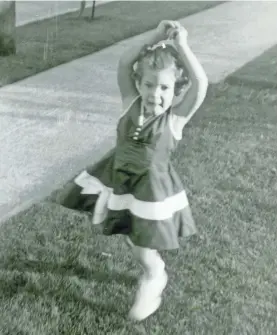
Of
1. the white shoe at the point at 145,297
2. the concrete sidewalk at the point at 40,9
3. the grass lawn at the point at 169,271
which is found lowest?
the concrete sidewalk at the point at 40,9

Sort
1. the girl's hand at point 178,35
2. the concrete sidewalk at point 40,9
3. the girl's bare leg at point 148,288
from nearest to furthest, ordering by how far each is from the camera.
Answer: the girl's hand at point 178,35
the girl's bare leg at point 148,288
the concrete sidewalk at point 40,9

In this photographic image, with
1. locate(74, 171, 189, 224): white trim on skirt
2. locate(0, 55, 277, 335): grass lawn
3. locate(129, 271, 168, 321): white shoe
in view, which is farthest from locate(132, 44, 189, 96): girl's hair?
locate(0, 55, 277, 335): grass lawn

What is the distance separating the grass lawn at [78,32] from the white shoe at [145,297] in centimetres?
377

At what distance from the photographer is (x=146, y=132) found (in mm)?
2549

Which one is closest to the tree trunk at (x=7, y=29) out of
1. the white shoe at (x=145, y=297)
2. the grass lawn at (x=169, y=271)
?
the grass lawn at (x=169, y=271)

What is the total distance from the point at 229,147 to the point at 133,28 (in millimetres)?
2746

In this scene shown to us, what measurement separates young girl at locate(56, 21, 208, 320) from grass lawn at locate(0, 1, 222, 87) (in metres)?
3.74

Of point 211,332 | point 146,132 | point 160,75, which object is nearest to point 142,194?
point 146,132

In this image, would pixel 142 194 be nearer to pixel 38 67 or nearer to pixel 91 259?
pixel 91 259

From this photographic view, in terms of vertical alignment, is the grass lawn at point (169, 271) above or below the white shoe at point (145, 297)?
below

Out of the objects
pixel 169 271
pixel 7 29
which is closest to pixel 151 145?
pixel 169 271

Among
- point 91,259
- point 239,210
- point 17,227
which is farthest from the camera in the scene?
point 239,210

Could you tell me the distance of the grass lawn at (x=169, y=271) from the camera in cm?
283

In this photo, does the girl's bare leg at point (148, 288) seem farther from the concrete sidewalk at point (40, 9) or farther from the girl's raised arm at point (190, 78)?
the concrete sidewalk at point (40, 9)
